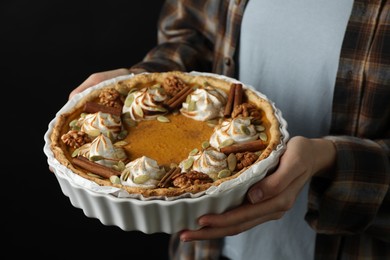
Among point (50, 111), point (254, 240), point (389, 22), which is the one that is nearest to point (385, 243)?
point (254, 240)

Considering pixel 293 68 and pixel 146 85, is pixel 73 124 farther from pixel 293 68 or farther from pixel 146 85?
pixel 293 68

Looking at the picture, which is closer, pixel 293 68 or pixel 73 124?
pixel 73 124

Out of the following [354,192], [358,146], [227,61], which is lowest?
[354,192]

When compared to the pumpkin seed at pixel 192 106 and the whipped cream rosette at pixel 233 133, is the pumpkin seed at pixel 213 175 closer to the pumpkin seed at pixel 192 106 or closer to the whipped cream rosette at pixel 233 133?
the whipped cream rosette at pixel 233 133

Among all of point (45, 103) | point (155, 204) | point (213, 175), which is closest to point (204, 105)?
point (213, 175)

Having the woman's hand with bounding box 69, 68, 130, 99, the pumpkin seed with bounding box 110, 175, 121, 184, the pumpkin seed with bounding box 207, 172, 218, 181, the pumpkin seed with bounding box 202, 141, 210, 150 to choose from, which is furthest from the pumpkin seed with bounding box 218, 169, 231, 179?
the woman's hand with bounding box 69, 68, 130, 99

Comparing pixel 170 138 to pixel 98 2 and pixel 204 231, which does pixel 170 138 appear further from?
pixel 98 2

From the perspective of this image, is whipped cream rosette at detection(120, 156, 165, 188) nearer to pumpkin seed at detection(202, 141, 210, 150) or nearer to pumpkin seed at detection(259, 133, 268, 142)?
pumpkin seed at detection(202, 141, 210, 150)

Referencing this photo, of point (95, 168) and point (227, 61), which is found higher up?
point (227, 61)

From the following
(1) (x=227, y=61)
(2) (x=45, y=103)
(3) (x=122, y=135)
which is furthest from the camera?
(2) (x=45, y=103)
